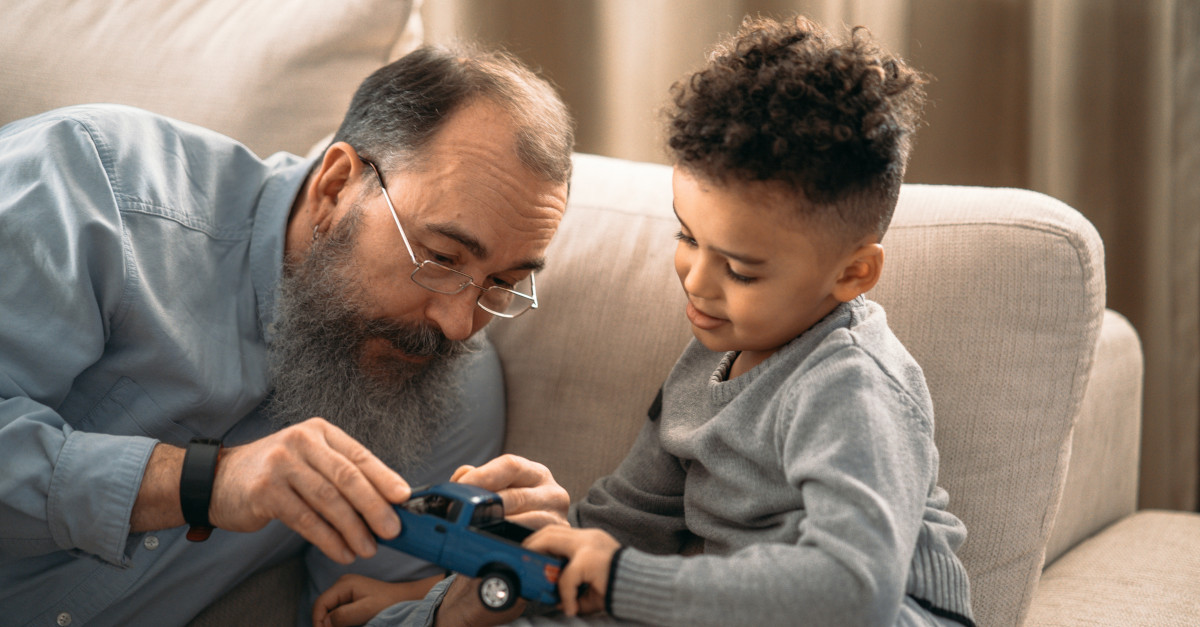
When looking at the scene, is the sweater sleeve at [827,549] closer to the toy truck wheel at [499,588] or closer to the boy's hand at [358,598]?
the toy truck wheel at [499,588]

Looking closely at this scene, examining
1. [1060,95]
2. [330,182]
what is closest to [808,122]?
[330,182]

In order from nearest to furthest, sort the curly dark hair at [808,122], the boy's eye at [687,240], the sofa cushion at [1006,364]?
1. the curly dark hair at [808,122]
2. the boy's eye at [687,240]
3. the sofa cushion at [1006,364]

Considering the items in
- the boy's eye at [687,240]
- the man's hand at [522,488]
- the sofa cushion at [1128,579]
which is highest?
the boy's eye at [687,240]

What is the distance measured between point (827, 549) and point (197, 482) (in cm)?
68

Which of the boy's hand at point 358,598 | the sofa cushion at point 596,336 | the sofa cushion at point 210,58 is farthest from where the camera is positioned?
the sofa cushion at point 210,58

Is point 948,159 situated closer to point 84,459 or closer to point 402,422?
point 402,422

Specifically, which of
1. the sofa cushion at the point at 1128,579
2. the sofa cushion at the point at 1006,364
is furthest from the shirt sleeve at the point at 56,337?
the sofa cushion at the point at 1128,579

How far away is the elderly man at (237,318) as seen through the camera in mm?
1030

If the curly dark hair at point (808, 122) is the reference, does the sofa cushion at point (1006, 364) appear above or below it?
below

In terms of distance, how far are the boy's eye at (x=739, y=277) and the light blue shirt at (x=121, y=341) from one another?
0.59 meters

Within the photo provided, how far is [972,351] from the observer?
1.22m

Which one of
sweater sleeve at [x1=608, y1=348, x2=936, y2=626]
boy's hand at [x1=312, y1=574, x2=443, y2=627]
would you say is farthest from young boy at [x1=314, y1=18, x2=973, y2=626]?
boy's hand at [x1=312, y1=574, x2=443, y2=627]

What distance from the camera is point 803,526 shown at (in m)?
0.88

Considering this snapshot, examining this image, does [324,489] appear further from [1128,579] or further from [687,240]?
[1128,579]
